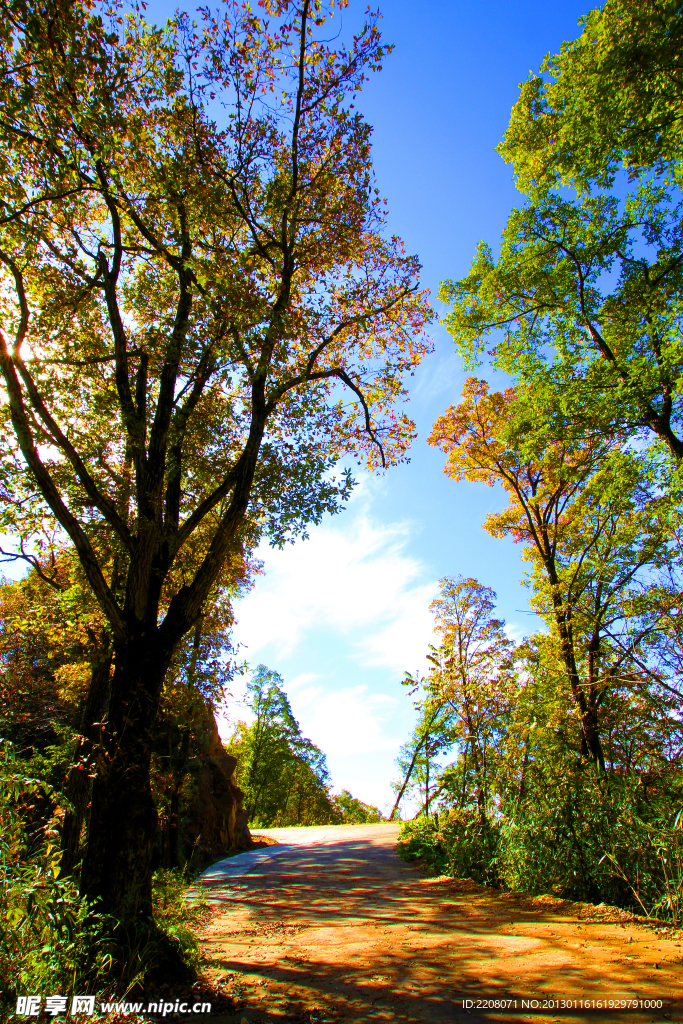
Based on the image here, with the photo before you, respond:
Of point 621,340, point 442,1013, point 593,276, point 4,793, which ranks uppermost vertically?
point 593,276

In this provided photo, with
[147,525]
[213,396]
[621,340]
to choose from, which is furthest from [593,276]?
[147,525]

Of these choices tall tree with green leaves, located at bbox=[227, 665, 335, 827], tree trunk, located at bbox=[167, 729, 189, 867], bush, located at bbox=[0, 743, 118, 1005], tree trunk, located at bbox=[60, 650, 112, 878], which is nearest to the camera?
bush, located at bbox=[0, 743, 118, 1005]

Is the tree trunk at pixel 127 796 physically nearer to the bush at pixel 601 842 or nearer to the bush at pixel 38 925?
the bush at pixel 38 925

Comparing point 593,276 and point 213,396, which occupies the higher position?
point 593,276

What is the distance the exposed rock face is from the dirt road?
18.3ft

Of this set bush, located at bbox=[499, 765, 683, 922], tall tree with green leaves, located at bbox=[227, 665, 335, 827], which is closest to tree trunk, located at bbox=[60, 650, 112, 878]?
bush, located at bbox=[499, 765, 683, 922]

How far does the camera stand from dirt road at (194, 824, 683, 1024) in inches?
132

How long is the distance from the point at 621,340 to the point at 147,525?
8.47m

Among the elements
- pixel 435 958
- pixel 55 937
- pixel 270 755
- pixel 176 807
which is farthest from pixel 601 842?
pixel 270 755

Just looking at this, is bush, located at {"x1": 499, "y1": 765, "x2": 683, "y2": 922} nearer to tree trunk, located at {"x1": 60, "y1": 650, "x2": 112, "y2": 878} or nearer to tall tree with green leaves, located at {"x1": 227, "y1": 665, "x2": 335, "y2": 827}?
tree trunk, located at {"x1": 60, "y1": 650, "x2": 112, "y2": 878}

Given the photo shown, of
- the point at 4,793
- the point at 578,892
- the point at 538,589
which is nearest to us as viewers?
the point at 4,793

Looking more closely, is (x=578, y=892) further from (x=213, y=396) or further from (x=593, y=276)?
(x=593, y=276)

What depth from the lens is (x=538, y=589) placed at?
12648 mm

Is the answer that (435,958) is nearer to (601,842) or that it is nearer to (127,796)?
(601,842)
